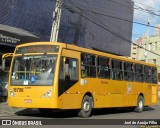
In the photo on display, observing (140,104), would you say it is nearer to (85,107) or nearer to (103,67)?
(103,67)

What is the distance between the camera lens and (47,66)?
16797 mm

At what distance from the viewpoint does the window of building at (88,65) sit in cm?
1831

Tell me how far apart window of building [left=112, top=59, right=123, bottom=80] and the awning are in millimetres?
6202

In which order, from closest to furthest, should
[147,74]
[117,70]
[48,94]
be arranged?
[48,94] < [117,70] < [147,74]

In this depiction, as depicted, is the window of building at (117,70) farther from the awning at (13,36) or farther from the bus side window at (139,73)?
the awning at (13,36)

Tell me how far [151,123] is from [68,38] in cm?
2072

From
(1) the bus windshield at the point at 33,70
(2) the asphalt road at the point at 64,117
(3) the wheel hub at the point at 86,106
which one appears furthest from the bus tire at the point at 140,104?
(1) the bus windshield at the point at 33,70

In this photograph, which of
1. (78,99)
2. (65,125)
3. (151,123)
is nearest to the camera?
(151,123)

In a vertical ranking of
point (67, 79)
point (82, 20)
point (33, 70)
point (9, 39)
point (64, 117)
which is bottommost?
point (64, 117)

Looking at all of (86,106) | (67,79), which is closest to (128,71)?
(86,106)

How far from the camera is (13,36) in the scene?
79.2 feet

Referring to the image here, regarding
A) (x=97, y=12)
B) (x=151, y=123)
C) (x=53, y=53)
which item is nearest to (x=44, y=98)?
(x=53, y=53)

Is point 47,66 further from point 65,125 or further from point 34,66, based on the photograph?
point 65,125

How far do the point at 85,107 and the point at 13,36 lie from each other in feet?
25.5
